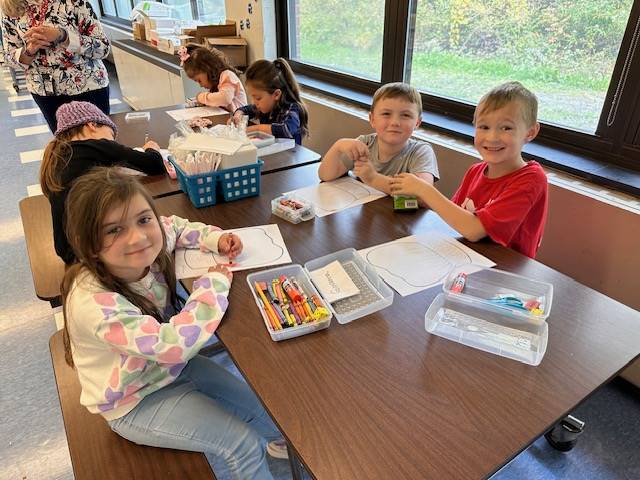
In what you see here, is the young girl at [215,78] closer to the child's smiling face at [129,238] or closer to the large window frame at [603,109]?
the large window frame at [603,109]

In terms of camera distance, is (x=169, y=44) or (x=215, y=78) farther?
(x=169, y=44)

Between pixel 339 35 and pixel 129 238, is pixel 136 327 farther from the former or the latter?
pixel 339 35

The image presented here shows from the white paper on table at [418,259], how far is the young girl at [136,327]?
367mm

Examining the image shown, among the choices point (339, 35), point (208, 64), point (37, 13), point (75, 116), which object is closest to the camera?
point (75, 116)

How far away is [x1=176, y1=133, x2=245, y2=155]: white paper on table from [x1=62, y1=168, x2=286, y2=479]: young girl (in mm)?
452

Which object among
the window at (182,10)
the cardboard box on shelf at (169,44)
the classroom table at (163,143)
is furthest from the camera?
the window at (182,10)

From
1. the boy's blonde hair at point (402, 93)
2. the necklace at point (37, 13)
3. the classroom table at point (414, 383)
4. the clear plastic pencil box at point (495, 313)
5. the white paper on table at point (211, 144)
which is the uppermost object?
the necklace at point (37, 13)

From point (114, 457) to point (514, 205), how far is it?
1.09 m

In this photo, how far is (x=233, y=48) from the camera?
10.9 feet

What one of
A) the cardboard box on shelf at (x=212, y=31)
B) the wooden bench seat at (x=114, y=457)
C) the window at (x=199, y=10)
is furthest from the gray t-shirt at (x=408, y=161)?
the window at (x=199, y=10)

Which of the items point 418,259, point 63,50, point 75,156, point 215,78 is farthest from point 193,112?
point 418,259

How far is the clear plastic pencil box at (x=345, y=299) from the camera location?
833mm

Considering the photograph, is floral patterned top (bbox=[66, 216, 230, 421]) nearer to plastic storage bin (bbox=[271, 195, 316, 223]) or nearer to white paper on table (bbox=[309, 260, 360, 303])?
white paper on table (bbox=[309, 260, 360, 303])

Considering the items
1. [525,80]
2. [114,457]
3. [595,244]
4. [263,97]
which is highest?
[525,80]
